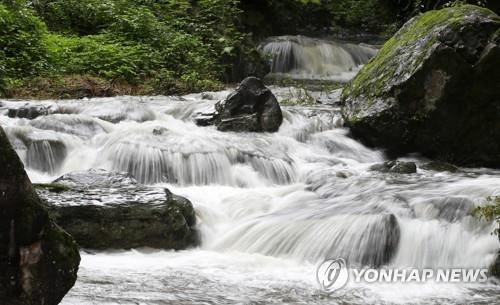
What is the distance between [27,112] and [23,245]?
7570 millimetres

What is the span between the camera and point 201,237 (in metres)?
6.51

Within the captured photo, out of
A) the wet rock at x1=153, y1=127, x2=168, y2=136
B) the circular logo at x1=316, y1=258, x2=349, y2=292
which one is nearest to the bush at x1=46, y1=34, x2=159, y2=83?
the wet rock at x1=153, y1=127, x2=168, y2=136

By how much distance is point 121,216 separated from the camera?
6098 millimetres

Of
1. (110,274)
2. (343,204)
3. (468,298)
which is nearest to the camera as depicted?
(468,298)

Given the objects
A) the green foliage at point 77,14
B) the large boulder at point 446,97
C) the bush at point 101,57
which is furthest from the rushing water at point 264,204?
the green foliage at point 77,14

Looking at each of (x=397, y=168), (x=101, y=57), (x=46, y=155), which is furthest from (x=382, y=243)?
(x=101, y=57)

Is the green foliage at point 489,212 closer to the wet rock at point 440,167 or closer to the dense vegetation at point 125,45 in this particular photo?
the wet rock at point 440,167

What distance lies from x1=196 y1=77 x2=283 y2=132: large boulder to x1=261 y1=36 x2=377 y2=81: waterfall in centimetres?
759

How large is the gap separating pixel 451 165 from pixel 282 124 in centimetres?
287

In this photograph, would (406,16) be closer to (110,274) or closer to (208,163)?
(208,163)

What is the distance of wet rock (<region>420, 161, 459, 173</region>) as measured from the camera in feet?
28.7

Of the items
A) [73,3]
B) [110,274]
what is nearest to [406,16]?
[73,3]

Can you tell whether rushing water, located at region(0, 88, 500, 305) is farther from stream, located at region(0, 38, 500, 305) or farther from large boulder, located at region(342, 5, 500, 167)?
large boulder, located at region(342, 5, 500, 167)

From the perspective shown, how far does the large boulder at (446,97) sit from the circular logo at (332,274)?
4.18 metres
